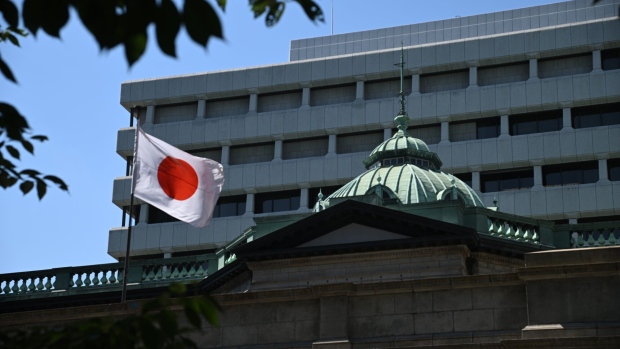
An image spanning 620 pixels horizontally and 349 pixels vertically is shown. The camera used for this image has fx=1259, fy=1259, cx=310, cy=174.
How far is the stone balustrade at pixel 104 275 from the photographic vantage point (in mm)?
41500

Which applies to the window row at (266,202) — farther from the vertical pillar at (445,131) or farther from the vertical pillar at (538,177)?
the vertical pillar at (538,177)

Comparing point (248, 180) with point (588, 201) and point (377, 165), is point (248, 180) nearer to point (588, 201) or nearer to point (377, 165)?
point (588, 201)

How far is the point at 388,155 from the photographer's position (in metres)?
44.9

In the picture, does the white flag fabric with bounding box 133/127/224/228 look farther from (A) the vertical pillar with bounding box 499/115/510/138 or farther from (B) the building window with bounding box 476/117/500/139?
(B) the building window with bounding box 476/117/500/139

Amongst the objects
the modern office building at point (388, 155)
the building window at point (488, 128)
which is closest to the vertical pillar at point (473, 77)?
the modern office building at point (388, 155)

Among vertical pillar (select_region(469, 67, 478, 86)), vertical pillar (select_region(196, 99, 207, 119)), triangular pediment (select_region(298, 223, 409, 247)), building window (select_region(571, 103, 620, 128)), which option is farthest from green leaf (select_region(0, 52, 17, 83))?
vertical pillar (select_region(196, 99, 207, 119))

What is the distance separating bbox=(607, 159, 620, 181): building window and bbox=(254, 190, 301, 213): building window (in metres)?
18.1

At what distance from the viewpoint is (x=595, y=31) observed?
235ft

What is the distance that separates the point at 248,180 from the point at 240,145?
322 cm

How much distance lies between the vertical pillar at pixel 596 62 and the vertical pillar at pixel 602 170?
5412 mm

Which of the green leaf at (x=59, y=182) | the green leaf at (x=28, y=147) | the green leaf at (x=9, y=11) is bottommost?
the green leaf at (x=59, y=182)

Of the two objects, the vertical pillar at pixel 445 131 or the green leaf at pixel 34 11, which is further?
the vertical pillar at pixel 445 131

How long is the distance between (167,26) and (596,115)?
2585 inches

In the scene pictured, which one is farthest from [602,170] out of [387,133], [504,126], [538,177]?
[387,133]
